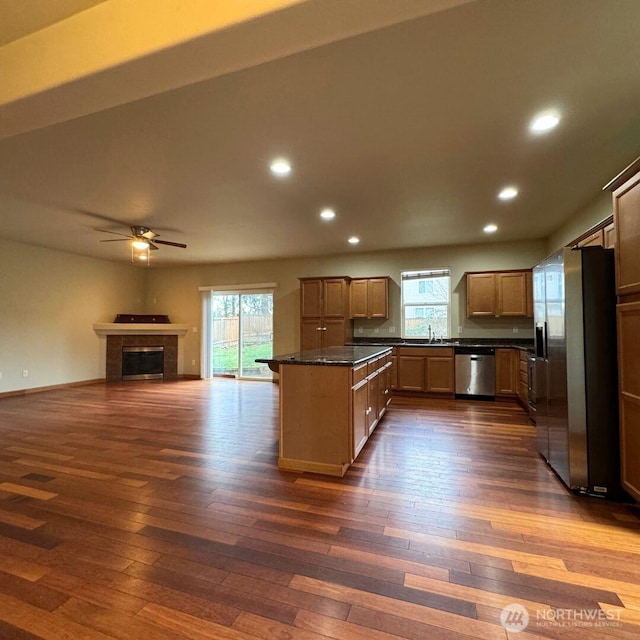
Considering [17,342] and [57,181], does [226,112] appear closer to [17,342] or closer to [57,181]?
[57,181]

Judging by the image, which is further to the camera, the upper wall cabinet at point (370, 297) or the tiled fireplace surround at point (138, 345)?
the tiled fireplace surround at point (138, 345)

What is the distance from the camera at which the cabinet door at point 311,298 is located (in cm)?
680

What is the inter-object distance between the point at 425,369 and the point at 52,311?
7143 millimetres

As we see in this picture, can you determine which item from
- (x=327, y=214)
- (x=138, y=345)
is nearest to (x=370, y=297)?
(x=327, y=214)

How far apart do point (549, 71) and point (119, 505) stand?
151 inches

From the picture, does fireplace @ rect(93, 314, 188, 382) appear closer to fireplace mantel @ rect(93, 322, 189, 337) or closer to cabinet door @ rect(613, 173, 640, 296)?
fireplace mantel @ rect(93, 322, 189, 337)

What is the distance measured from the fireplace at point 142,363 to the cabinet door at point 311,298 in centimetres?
390

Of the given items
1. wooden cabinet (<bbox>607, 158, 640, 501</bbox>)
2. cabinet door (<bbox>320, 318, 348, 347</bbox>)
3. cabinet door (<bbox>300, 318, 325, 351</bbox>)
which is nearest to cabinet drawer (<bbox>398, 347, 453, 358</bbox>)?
cabinet door (<bbox>320, 318, 348, 347</bbox>)

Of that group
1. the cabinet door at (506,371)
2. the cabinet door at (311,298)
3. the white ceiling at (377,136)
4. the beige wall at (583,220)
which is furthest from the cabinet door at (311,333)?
the beige wall at (583,220)

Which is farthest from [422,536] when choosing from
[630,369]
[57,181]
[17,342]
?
[17,342]

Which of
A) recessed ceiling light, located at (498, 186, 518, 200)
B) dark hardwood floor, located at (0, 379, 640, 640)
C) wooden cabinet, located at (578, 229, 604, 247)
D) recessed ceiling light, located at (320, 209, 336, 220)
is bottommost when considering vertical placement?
dark hardwood floor, located at (0, 379, 640, 640)

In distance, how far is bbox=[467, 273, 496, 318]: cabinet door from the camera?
19.7ft

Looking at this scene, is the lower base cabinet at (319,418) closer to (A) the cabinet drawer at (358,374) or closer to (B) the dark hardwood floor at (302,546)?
(A) the cabinet drawer at (358,374)

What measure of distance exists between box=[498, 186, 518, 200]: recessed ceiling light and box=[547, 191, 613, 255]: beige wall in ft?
3.02
